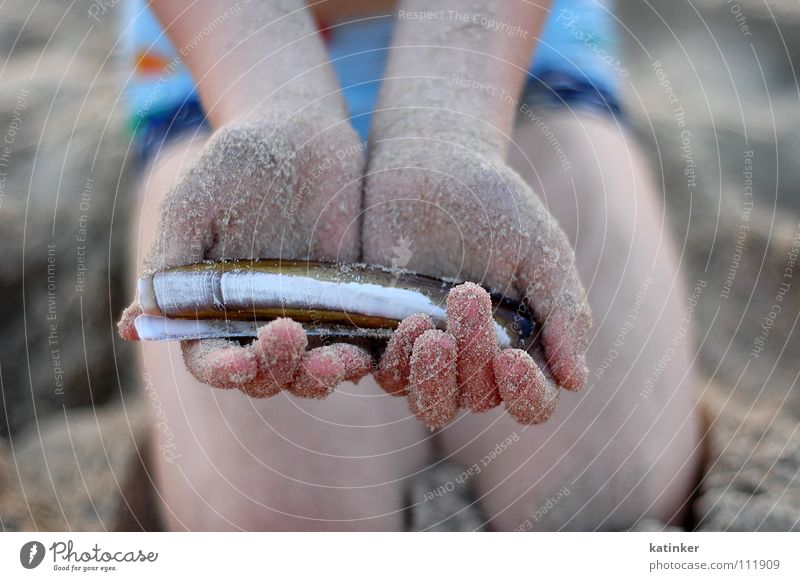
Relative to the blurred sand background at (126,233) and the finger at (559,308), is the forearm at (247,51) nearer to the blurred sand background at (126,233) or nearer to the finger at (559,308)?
the blurred sand background at (126,233)

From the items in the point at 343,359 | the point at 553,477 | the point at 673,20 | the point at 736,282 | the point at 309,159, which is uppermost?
the point at 673,20

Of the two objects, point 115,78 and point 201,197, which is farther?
point 115,78

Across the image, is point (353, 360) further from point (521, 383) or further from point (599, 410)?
point (599, 410)

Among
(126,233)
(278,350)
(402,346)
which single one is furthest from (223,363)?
(126,233)

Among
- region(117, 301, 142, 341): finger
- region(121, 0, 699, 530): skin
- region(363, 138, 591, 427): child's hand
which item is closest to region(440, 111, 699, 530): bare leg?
region(121, 0, 699, 530): skin

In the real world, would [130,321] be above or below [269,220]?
below

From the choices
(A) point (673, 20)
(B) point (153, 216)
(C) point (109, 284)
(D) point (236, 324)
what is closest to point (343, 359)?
(D) point (236, 324)

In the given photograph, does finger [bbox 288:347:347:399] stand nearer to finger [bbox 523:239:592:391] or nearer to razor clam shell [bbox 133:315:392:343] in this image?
razor clam shell [bbox 133:315:392:343]

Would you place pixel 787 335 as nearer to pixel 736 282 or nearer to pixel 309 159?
pixel 736 282
